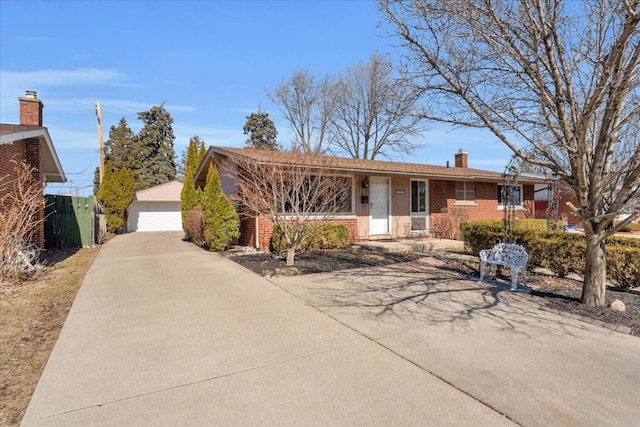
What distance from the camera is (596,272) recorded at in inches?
209

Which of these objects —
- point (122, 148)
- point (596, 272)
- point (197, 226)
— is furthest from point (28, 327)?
point (122, 148)

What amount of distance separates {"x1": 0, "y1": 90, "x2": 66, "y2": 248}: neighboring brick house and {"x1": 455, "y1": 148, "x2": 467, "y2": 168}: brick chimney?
1930 cm

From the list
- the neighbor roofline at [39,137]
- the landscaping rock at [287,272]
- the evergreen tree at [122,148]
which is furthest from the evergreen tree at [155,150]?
the landscaping rock at [287,272]

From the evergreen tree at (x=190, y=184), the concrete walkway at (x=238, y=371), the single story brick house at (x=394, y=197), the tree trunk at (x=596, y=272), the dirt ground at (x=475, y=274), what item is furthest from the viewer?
the evergreen tree at (x=190, y=184)

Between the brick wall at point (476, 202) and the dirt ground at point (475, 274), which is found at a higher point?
the brick wall at point (476, 202)

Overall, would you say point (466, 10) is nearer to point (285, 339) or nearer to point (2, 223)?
point (285, 339)

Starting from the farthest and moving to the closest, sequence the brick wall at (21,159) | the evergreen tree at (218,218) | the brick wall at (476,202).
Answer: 1. the brick wall at (476,202)
2. the evergreen tree at (218,218)
3. the brick wall at (21,159)

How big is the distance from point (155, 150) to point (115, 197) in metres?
23.3

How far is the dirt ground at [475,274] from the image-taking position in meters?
5.06

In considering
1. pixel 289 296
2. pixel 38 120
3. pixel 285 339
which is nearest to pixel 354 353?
pixel 285 339

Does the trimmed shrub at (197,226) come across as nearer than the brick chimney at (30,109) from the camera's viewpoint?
No

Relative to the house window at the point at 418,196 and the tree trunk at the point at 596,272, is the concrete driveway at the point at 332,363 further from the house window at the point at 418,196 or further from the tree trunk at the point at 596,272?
the house window at the point at 418,196

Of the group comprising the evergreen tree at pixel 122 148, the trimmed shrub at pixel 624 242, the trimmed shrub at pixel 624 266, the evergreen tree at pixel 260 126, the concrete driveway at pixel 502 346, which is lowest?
the concrete driveway at pixel 502 346

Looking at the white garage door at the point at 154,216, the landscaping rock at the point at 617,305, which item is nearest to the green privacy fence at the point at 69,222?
the white garage door at the point at 154,216
